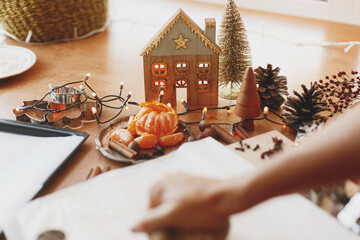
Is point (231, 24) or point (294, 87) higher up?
point (231, 24)

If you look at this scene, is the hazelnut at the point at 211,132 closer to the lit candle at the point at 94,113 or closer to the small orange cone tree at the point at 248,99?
the small orange cone tree at the point at 248,99

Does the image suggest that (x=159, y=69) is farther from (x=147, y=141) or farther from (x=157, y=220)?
(x=157, y=220)

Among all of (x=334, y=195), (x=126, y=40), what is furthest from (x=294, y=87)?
(x=126, y=40)

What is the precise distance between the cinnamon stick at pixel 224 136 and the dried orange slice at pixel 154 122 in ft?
0.35

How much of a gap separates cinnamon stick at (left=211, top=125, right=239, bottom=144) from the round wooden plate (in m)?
0.07

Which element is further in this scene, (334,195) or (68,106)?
(68,106)

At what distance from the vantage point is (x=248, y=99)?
94cm

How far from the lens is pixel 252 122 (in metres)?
0.98

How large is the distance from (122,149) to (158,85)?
27 centimetres

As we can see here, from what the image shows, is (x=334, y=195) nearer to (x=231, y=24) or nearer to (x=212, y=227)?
(x=212, y=227)

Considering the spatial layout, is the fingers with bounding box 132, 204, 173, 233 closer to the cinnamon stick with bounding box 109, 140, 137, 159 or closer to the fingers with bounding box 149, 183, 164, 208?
the fingers with bounding box 149, 183, 164, 208

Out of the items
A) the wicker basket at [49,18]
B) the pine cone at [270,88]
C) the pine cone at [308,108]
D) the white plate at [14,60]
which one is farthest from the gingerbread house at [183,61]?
the wicker basket at [49,18]

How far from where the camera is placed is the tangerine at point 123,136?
906 mm

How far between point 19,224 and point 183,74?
59 cm
